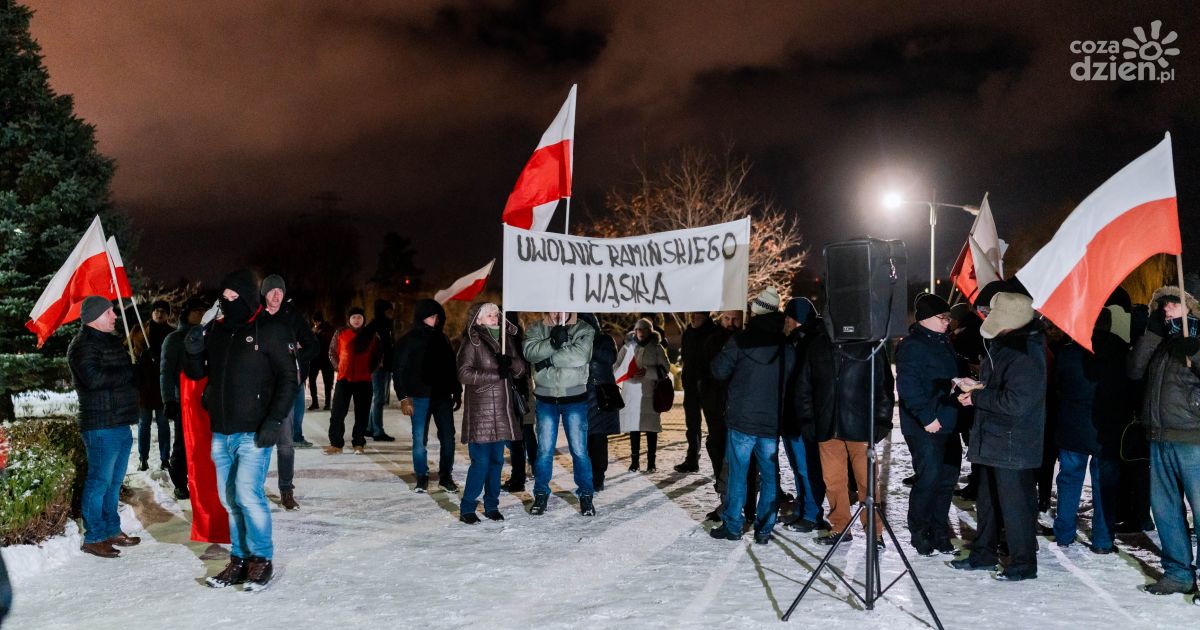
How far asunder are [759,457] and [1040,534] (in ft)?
8.52

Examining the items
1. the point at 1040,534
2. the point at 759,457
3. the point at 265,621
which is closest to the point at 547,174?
the point at 759,457

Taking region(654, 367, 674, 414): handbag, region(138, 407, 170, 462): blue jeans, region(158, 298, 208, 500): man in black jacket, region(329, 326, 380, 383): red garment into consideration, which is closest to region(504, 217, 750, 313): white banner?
region(654, 367, 674, 414): handbag

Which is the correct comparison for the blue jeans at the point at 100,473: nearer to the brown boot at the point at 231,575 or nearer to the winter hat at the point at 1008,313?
the brown boot at the point at 231,575

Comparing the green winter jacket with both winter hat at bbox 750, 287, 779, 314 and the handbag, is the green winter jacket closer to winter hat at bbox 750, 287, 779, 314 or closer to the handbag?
winter hat at bbox 750, 287, 779, 314

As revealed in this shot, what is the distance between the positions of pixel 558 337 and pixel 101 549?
4.06 m

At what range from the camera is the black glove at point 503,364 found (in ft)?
26.5

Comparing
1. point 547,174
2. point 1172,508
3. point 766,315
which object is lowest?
point 1172,508

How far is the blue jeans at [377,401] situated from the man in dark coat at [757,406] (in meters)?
7.85

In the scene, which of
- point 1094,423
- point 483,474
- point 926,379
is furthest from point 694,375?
point 1094,423

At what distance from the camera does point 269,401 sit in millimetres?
6188

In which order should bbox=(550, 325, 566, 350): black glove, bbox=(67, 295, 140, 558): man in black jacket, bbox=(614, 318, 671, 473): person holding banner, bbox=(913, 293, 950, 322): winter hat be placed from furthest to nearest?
bbox=(614, 318, 671, 473): person holding banner, bbox=(550, 325, 566, 350): black glove, bbox=(913, 293, 950, 322): winter hat, bbox=(67, 295, 140, 558): man in black jacket

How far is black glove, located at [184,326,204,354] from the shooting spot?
6.30m

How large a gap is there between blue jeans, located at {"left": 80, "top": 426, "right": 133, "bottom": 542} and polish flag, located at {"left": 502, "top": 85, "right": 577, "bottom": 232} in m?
3.85

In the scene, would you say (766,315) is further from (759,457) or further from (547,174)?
(547,174)
